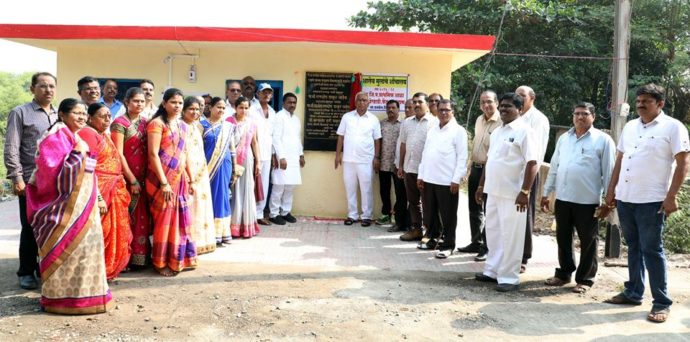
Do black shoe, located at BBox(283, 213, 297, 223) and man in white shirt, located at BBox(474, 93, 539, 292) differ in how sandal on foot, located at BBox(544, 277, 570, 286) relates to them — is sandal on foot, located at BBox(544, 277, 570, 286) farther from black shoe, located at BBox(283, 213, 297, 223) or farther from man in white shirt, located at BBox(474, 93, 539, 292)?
black shoe, located at BBox(283, 213, 297, 223)

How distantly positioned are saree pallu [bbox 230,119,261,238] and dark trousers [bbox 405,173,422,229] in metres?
1.89

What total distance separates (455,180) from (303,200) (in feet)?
9.40

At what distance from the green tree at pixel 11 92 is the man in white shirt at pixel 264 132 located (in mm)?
18130

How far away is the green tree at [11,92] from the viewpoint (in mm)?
26364

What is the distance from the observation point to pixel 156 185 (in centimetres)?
507

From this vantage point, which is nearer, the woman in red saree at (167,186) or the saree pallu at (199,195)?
the woman in red saree at (167,186)

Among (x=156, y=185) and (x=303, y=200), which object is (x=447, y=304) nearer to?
(x=156, y=185)

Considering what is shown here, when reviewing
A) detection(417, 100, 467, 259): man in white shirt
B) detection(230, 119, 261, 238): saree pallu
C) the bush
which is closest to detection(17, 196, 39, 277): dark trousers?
detection(230, 119, 261, 238): saree pallu

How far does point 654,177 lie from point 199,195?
393 centimetres

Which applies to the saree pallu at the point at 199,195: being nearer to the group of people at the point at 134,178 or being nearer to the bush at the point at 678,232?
the group of people at the point at 134,178

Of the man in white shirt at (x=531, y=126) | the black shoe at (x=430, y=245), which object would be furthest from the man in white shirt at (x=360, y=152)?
the man in white shirt at (x=531, y=126)

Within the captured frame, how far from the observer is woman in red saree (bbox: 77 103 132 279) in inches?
172

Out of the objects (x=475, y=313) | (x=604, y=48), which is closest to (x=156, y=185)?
(x=475, y=313)

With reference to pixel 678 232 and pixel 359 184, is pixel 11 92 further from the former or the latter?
pixel 678 232
